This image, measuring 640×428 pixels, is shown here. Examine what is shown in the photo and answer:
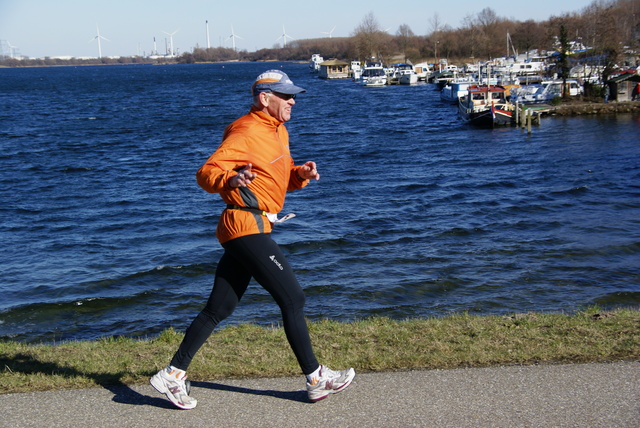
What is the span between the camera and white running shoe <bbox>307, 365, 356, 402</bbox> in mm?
4293

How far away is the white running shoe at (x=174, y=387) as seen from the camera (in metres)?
4.27

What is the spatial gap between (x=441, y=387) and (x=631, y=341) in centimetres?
163

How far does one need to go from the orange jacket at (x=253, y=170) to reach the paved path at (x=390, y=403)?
1.08 m

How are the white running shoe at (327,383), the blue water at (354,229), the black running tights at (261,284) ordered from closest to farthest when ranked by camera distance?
the black running tights at (261,284) < the white running shoe at (327,383) < the blue water at (354,229)

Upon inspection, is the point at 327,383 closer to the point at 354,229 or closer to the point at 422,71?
the point at 354,229

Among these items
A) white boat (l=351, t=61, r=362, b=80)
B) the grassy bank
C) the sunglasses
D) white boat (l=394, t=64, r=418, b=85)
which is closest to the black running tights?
the grassy bank

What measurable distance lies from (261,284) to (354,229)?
518 inches

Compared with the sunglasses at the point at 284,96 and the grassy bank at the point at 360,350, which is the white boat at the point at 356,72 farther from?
the sunglasses at the point at 284,96

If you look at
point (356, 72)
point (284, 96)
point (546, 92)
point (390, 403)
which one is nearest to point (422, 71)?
point (356, 72)

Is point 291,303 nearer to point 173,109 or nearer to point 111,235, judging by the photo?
point 111,235

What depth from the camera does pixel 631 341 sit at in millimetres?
5051

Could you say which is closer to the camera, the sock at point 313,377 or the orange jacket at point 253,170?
the orange jacket at point 253,170

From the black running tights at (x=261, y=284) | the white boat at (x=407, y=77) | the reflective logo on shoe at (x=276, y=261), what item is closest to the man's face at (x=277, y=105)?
the black running tights at (x=261, y=284)

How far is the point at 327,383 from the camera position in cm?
432
